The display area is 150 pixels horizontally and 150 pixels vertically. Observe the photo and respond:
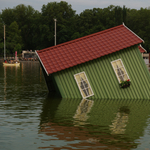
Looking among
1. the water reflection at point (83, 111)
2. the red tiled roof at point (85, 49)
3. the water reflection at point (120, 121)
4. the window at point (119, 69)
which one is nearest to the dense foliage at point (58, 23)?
the red tiled roof at point (85, 49)

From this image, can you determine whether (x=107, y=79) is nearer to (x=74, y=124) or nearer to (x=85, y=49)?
(x=85, y=49)

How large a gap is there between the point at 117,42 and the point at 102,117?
7.07m

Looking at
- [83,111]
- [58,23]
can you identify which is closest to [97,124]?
[83,111]

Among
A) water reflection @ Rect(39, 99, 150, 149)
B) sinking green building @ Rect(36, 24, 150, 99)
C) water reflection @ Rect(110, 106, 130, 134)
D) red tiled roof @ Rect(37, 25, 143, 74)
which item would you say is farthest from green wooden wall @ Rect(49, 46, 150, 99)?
water reflection @ Rect(110, 106, 130, 134)

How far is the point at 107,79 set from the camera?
20266 mm

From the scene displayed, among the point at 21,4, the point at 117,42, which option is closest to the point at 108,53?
the point at 117,42

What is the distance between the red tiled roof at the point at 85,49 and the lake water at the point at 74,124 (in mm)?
2289

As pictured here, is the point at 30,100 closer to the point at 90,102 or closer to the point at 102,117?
the point at 90,102

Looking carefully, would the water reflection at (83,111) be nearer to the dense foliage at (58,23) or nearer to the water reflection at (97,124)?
the water reflection at (97,124)

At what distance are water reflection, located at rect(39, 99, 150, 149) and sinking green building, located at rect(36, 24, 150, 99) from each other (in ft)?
3.01

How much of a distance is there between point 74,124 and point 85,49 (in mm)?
8210

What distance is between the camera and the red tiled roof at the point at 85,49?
19.9 m

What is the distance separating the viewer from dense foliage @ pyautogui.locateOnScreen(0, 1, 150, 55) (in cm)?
12081

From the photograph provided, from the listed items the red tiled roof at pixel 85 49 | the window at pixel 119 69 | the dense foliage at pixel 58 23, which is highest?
the dense foliage at pixel 58 23
